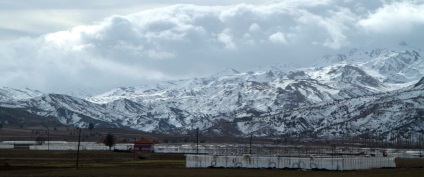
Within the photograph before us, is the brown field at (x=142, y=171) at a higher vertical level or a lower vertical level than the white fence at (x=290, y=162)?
lower

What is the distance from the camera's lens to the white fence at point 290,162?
124 m

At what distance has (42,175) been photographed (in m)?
101

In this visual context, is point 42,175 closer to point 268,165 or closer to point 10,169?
point 10,169

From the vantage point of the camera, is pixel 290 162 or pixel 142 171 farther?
pixel 290 162

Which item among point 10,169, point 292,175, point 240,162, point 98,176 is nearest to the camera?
point 98,176

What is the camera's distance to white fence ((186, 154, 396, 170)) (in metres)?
124

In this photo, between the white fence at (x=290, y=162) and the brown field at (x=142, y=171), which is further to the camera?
the white fence at (x=290, y=162)

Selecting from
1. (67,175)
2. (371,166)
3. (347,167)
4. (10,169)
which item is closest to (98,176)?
(67,175)

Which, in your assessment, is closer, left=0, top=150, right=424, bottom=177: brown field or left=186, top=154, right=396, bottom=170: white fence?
left=0, top=150, right=424, bottom=177: brown field

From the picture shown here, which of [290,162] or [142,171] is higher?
[290,162]

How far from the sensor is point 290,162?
421ft

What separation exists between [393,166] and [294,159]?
2544 cm

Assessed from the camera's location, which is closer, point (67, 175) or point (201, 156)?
point (67, 175)

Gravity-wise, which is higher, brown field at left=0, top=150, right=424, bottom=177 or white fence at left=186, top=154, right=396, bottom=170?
white fence at left=186, top=154, right=396, bottom=170
